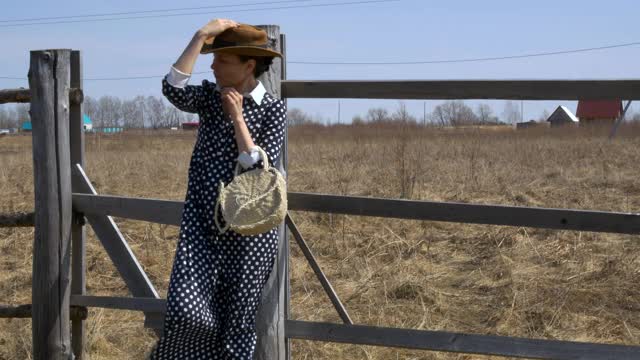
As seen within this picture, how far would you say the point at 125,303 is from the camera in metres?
3.81

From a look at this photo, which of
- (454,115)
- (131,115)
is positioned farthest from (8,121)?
(454,115)

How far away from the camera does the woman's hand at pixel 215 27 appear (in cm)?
297

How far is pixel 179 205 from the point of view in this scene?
356 cm

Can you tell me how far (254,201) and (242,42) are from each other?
58 centimetres

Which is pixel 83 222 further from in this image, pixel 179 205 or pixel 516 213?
pixel 516 213

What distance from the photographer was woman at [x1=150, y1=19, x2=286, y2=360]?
2920 mm

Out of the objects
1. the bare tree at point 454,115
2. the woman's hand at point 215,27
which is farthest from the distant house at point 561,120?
the woman's hand at point 215,27

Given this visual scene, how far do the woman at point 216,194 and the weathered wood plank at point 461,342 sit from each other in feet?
1.17

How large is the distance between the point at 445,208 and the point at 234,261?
32.8 inches

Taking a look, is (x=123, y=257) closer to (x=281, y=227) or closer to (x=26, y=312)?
(x=26, y=312)

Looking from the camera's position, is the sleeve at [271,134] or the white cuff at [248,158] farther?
the sleeve at [271,134]

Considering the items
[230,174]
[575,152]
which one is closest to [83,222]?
[230,174]

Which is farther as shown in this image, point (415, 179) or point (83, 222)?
point (415, 179)

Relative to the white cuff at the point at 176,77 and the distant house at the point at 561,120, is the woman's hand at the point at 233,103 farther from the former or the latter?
the distant house at the point at 561,120
